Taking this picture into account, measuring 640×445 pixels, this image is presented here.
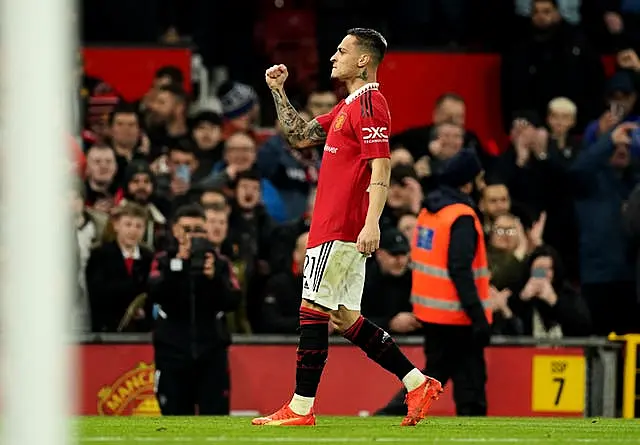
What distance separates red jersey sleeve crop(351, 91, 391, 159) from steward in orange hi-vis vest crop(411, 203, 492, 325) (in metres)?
3.19

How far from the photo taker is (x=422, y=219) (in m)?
13.6

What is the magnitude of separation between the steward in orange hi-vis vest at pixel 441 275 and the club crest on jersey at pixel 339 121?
3.07 m

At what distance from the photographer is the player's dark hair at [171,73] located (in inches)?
684

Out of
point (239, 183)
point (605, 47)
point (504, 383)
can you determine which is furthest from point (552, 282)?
point (605, 47)

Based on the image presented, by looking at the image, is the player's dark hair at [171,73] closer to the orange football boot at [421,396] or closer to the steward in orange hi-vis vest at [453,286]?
the steward in orange hi-vis vest at [453,286]

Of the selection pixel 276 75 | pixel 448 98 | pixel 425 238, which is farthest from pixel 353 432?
pixel 448 98

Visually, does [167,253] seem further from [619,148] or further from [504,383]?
[619,148]

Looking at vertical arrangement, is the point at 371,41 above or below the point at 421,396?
above

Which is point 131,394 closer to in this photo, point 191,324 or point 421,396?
point 191,324

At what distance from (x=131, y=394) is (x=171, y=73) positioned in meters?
4.28

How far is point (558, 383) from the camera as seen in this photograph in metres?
14.4

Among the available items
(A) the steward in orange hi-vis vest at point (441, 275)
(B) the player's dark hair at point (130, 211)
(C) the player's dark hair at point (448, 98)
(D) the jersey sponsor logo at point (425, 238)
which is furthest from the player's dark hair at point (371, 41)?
(C) the player's dark hair at point (448, 98)

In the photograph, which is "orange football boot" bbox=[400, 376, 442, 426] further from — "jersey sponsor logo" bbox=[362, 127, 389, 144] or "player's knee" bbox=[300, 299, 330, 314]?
"jersey sponsor logo" bbox=[362, 127, 389, 144]

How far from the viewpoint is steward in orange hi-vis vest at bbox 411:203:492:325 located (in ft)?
43.8
